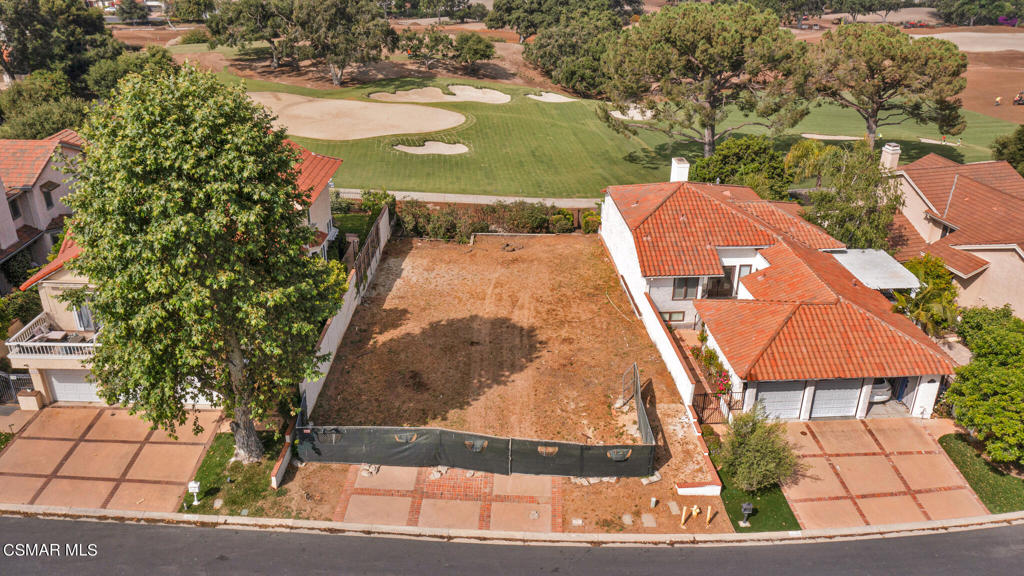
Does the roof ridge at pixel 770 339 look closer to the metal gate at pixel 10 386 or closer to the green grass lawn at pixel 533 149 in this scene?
the green grass lawn at pixel 533 149

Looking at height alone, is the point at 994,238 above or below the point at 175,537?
above

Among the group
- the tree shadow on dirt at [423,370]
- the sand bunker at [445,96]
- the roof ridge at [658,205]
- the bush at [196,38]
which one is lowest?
the tree shadow on dirt at [423,370]

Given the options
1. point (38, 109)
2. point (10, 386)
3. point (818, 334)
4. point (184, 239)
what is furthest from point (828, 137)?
point (38, 109)

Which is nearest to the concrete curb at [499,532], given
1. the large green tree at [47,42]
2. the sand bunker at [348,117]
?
the sand bunker at [348,117]

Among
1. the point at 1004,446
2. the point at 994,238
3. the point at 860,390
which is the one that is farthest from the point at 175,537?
the point at 994,238

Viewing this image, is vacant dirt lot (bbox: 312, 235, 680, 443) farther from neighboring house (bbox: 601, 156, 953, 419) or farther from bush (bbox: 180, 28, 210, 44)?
bush (bbox: 180, 28, 210, 44)

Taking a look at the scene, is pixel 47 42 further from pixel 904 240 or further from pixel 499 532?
pixel 904 240

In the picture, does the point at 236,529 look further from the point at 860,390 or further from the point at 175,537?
the point at 860,390
